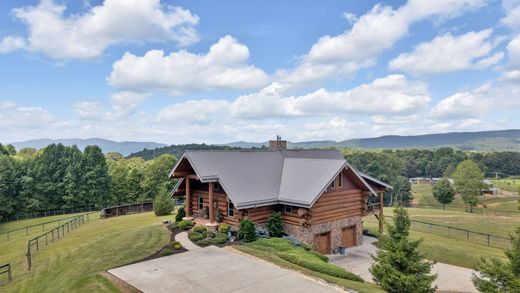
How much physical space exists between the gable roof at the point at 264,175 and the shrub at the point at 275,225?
0.92m

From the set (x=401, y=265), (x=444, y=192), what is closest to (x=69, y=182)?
(x=401, y=265)

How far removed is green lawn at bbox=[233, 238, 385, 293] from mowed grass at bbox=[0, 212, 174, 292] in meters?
5.29

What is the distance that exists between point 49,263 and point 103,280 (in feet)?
28.7

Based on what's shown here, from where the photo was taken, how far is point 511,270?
40.9ft

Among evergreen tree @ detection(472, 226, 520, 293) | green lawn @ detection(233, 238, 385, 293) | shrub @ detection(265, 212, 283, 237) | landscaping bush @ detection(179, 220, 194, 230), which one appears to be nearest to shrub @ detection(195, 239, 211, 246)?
green lawn @ detection(233, 238, 385, 293)

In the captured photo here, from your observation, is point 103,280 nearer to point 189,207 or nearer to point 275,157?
point 189,207

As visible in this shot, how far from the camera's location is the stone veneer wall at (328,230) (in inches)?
778

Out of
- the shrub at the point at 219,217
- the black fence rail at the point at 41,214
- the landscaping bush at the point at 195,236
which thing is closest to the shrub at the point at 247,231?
the landscaping bush at the point at 195,236

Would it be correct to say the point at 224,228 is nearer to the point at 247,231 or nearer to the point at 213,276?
the point at 247,231

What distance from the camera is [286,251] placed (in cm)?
1656

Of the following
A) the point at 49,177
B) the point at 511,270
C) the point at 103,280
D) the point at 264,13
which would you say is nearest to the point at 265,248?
the point at 103,280

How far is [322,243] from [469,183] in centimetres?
4728

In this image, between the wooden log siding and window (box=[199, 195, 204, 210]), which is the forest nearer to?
window (box=[199, 195, 204, 210])

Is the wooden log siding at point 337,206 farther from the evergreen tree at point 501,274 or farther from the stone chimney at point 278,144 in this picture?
the evergreen tree at point 501,274
